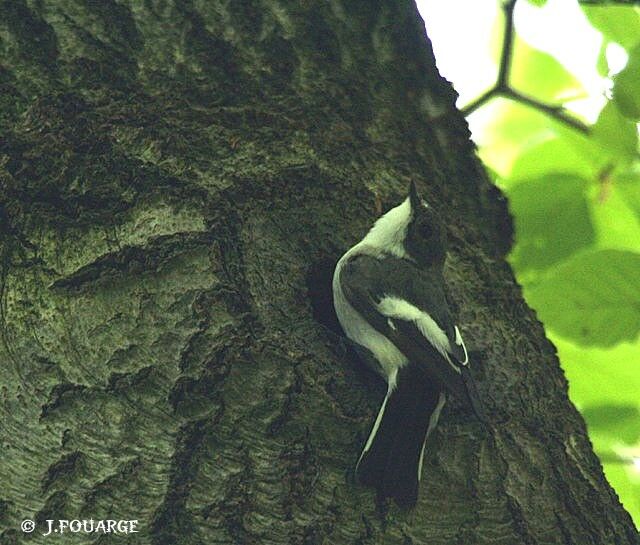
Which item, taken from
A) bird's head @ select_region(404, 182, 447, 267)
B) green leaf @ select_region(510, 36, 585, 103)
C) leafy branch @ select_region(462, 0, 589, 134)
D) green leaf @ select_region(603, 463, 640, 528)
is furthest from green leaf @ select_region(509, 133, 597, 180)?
green leaf @ select_region(603, 463, 640, 528)

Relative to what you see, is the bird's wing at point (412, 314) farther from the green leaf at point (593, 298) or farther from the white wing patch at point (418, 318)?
the green leaf at point (593, 298)

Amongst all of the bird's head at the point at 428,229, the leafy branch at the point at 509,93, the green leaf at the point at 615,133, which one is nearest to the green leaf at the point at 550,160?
the leafy branch at the point at 509,93

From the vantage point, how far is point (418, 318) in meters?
2.83

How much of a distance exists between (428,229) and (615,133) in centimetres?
62

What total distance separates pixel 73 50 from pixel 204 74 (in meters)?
0.35

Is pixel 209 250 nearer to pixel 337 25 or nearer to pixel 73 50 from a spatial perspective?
pixel 73 50

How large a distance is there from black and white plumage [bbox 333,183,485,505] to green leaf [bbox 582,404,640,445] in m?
0.66

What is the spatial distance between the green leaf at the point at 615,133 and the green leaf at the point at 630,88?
0.12ft

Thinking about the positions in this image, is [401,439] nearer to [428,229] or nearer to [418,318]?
[418,318]

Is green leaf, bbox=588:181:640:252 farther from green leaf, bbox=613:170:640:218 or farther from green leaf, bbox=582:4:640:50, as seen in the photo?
green leaf, bbox=582:4:640:50

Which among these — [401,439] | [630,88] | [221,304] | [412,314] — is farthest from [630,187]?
[221,304]

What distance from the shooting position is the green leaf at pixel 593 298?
257 centimetres

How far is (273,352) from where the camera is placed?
2293mm

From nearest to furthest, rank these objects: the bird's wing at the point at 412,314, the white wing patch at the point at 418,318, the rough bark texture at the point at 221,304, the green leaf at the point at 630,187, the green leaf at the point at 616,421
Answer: the rough bark texture at the point at 221,304, the bird's wing at the point at 412,314, the white wing patch at the point at 418,318, the green leaf at the point at 616,421, the green leaf at the point at 630,187
